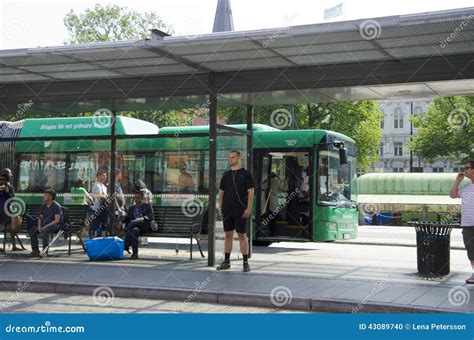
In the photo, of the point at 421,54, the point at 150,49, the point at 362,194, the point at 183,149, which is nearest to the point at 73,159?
the point at 183,149

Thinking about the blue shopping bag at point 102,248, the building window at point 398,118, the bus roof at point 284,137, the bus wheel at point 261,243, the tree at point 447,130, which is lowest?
the bus wheel at point 261,243

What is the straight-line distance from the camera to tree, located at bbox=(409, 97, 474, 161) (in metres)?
32.9

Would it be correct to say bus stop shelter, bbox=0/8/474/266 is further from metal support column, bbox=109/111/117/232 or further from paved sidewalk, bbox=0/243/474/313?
paved sidewalk, bbox=0/243/474/313

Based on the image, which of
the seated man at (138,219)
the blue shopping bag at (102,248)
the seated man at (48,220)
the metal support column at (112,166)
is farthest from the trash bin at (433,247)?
the seated man at (48,220)

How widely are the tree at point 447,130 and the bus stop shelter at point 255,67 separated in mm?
22620

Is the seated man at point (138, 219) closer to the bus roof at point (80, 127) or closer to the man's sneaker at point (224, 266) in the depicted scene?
the man's sneaker at point (224, 266)

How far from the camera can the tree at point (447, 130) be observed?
32938 millimetres

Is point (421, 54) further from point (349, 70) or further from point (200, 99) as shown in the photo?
point (200, 99)

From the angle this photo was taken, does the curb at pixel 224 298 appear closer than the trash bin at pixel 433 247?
Yes

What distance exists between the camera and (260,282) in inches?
372

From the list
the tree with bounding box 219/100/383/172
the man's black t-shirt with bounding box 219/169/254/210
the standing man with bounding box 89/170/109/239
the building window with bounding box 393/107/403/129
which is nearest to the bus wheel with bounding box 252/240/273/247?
the standing man with bounding box 89/170/109/239

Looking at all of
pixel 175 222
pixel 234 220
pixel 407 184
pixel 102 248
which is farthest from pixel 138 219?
pixel 407 184

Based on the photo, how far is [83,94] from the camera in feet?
40.8
